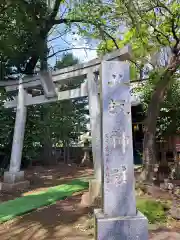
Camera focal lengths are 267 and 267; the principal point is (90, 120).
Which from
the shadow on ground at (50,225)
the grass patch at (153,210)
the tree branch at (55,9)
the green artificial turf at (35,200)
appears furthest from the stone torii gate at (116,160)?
the tree branch at (55,9)

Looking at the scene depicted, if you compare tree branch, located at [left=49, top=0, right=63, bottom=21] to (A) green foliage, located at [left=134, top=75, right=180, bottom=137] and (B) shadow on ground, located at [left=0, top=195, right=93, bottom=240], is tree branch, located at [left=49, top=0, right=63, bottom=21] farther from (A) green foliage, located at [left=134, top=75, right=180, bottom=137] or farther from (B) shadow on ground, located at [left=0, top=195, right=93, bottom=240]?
(B) shadow on ground, located at [left=0, top=195, right=93, bottom=240]

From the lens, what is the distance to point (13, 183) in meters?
8.13

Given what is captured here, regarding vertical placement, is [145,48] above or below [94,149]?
above

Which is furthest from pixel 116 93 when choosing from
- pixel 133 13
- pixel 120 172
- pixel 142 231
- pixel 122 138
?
pixel 133 13

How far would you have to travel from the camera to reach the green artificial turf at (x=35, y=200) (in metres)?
5.83

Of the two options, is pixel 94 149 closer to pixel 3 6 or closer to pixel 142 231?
pixel 142 231

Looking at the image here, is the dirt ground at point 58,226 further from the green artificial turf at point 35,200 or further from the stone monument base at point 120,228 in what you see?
the stone monument base at point 120,228

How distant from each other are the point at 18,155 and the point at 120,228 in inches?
233

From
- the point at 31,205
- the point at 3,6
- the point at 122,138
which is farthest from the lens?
the point at 3,6

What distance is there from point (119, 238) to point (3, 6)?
22.8 feet

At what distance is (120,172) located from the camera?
3492 mm

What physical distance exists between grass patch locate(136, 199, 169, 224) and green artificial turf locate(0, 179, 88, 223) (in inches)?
93.9

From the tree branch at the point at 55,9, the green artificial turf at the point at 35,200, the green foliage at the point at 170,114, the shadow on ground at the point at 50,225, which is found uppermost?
the tree branch at the point at 55,9

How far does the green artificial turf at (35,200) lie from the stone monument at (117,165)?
2.94m
